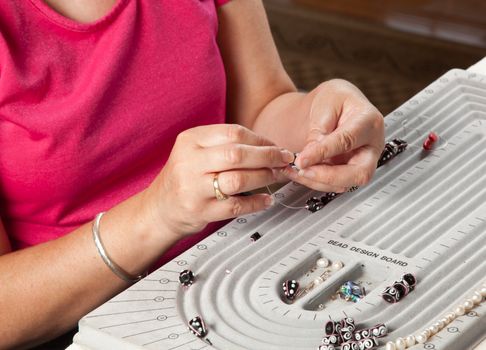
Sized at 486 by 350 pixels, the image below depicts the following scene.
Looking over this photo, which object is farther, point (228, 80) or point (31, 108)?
point (228, 80)

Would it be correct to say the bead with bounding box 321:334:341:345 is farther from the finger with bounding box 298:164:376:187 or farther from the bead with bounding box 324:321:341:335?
the finger with bounding box 298:164:376:187

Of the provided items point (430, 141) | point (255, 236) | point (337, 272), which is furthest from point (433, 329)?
point (430, 141)

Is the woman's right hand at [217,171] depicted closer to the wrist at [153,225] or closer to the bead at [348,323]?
the wrist at [153,225]

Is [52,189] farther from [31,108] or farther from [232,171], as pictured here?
[232,171]

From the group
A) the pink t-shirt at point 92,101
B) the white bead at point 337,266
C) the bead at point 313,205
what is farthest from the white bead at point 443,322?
the pink t-shirt at point 92,101

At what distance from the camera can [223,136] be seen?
1005mm

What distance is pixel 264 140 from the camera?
103cm

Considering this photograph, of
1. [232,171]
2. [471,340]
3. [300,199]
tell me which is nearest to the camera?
[471,340]

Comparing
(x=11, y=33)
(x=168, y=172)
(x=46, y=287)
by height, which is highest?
(x=11, y=33)

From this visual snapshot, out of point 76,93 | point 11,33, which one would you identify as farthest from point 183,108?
point 11,33

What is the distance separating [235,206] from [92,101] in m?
0.30

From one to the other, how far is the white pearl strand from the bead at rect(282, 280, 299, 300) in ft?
0.44

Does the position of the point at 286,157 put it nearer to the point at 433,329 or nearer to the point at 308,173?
the point at 308,173

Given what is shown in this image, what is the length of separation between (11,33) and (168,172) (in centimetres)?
31
